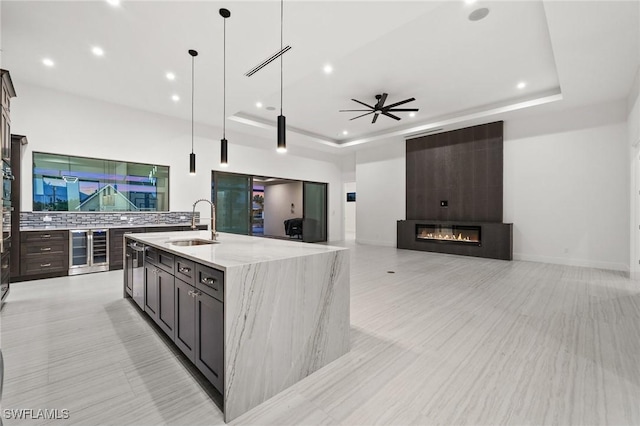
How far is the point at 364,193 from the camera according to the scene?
9.81 m

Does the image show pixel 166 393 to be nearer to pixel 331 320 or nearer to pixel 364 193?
pixel 331 320

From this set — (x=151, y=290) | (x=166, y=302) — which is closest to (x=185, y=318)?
(x=166, y=302)

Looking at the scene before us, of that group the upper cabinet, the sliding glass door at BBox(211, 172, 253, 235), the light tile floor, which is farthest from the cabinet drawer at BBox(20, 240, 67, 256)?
the sliding glass door at BBox(211, 172, 253, 235)

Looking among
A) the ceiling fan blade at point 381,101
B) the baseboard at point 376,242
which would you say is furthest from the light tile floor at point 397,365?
the baseboard at point 376,242

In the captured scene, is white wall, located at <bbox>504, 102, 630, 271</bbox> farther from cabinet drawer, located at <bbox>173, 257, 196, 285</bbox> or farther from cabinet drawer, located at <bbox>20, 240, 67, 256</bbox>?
cabinet drawer, located at <bbox>20, 240, 67, 256</bbox>

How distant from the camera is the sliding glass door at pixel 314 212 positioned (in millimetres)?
9711

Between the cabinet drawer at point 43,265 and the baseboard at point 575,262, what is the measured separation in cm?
931

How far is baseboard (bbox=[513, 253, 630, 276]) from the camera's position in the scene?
545cm

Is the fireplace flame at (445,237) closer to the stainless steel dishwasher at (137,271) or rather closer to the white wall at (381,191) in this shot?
the white wall at (381,191)

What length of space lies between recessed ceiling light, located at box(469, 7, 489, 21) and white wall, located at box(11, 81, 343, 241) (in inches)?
228

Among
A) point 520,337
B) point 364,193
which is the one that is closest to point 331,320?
point 520,337

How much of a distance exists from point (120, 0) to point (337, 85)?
11.2 ft

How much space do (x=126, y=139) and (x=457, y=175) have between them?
7866mm

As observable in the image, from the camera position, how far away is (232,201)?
25.2 feet
